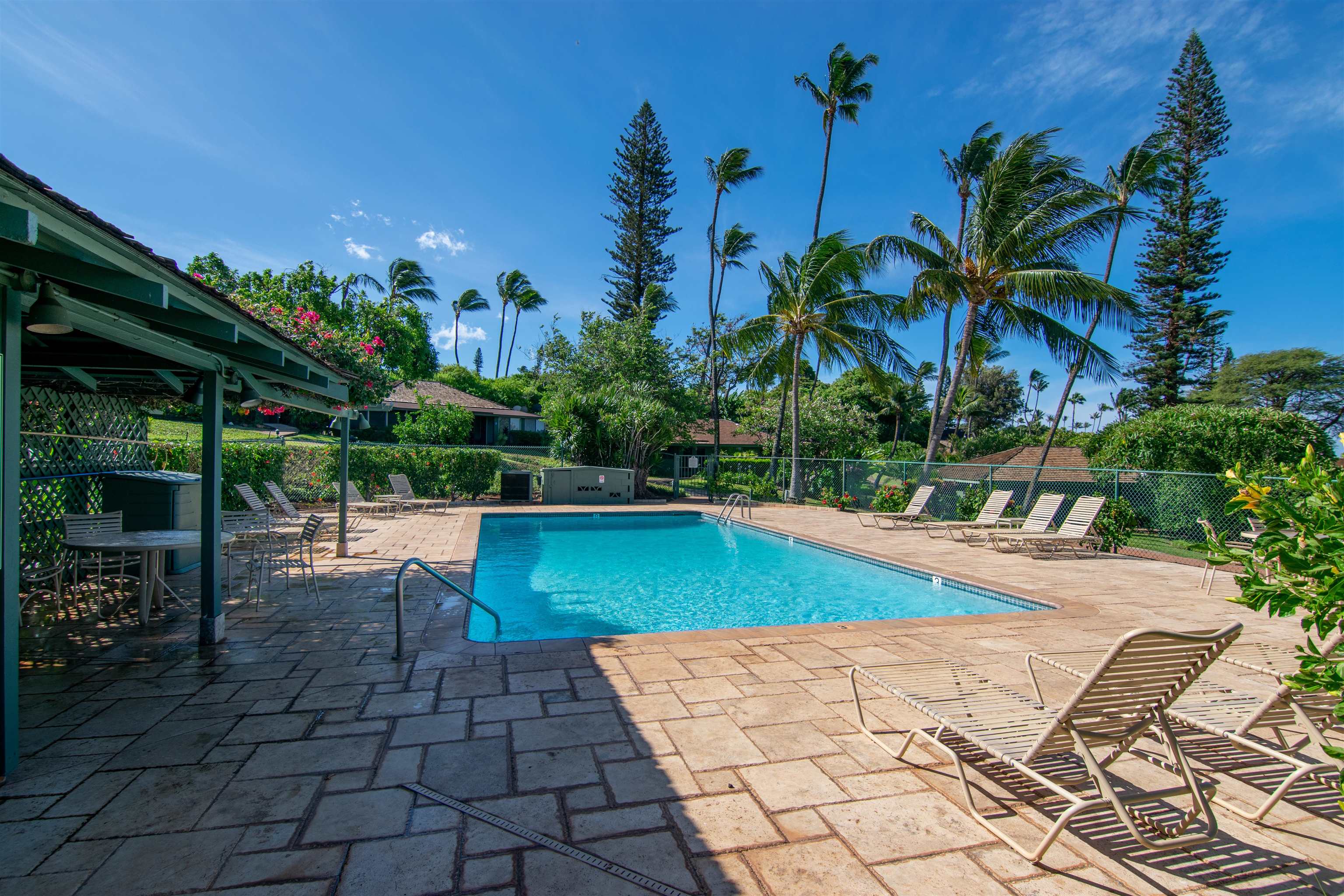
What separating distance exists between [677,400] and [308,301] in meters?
11.3

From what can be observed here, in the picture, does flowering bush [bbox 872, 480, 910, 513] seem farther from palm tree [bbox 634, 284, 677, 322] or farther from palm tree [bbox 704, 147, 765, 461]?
palm tree [bbox 634, 284, 677, 322]

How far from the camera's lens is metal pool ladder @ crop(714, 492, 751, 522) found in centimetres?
1441

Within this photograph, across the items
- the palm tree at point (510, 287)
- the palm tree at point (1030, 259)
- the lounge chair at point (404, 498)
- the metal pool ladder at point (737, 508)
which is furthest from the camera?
the palm tree at point (510, 287)

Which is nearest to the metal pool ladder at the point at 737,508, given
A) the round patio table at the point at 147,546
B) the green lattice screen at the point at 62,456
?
the round patio table at the point at 147,546

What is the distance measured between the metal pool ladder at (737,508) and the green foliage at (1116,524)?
6.79 m

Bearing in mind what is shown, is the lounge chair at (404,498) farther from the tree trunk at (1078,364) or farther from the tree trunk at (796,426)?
the tree trunk at (1078,364)

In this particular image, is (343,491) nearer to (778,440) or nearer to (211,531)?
(211,531)

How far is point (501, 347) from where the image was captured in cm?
5131

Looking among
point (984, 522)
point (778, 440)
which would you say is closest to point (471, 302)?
point (778, 440)

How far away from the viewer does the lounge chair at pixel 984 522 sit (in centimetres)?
1082

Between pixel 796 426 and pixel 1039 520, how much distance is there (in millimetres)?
8370

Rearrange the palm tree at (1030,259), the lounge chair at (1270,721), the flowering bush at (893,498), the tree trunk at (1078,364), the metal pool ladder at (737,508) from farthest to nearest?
the tree trunk at (1078,364) → the flowering bush at (893,498) → the metal pool ladder at (737,508) → the palm tree at (1030,259) → the lounge chair at (1270,721)

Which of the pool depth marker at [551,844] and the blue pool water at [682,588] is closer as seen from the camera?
the pool depth marker at [551,844]

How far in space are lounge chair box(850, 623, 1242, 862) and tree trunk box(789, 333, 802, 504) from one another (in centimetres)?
1542
